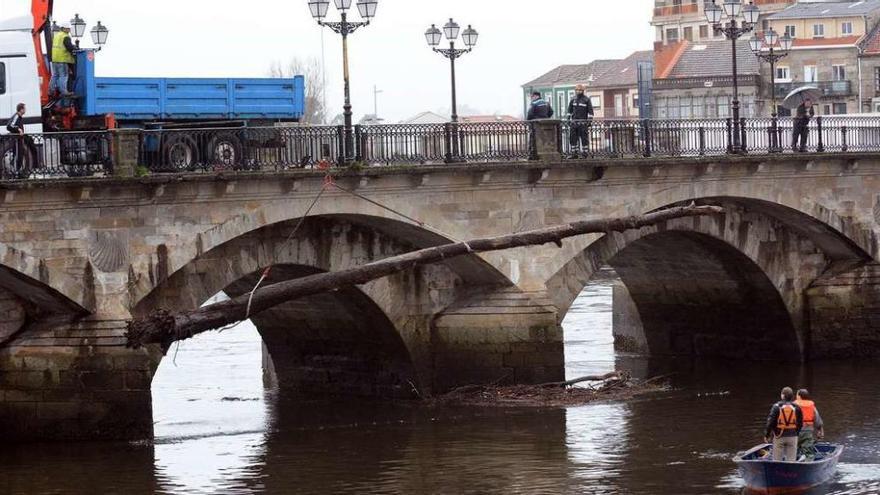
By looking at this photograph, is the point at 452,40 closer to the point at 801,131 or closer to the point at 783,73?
the point at 801,131

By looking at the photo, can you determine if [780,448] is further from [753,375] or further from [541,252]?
[753,375]

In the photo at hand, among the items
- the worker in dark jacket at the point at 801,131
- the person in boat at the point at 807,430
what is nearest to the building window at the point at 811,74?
the worker in dark jacket at the point at 801,131

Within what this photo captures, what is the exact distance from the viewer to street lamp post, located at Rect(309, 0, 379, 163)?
125ft

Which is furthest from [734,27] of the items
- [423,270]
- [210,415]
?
[210,415]

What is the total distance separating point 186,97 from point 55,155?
4214mm

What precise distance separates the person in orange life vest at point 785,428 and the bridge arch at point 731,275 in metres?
13.4

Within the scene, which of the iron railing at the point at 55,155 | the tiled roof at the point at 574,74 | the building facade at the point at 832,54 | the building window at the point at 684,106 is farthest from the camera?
the tiled roof at the point at 574,74

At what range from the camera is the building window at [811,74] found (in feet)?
346

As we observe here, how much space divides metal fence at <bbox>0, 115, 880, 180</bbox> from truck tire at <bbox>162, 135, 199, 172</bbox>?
0.7 inches

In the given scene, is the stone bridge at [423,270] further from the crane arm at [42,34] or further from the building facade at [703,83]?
the building facade at [703,83]

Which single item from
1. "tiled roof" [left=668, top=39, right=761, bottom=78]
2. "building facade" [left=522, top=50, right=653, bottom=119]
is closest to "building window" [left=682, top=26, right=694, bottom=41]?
"building facade" [left=522, top=50, right=653, bottom=119]

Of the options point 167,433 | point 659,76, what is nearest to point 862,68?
point 659,76

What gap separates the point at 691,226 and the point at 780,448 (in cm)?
1495

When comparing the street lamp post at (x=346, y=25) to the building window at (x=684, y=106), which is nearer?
the street lamp post at (x=346, y=25)
